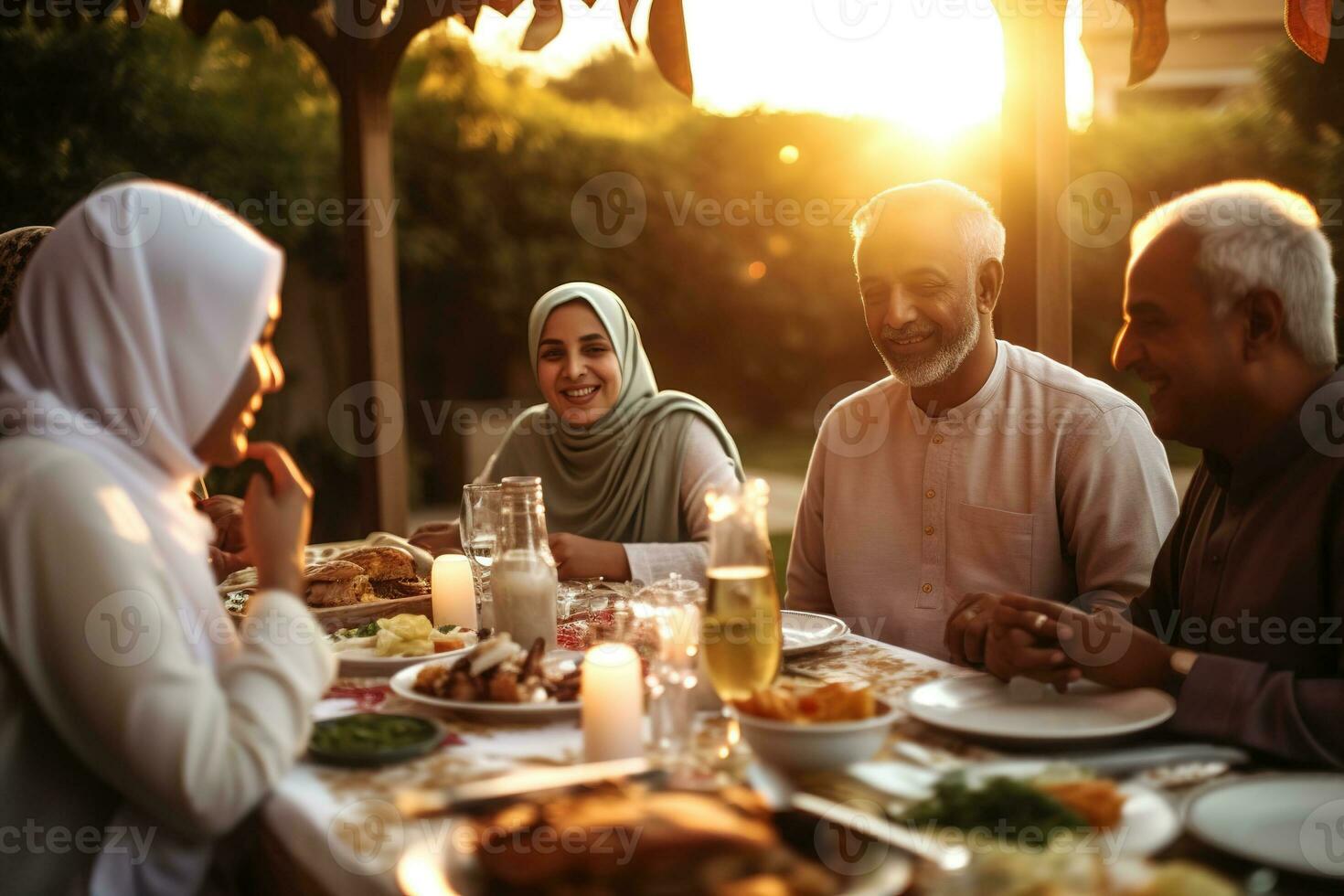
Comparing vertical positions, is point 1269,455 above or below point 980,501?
above

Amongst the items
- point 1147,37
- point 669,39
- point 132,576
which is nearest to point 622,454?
point 669,39

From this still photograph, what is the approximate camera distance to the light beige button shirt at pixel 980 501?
2.80 m

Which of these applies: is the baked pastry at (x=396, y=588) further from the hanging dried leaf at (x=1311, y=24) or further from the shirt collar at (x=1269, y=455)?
the hanging dried leaf at (x=1311, y=24)

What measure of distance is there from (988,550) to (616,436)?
133 centimetres

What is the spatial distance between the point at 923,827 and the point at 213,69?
824 cm

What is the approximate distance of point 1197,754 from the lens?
1543mm

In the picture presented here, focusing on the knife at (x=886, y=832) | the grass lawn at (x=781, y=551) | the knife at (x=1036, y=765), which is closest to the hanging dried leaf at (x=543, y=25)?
the knife at (x=1036, y=765)

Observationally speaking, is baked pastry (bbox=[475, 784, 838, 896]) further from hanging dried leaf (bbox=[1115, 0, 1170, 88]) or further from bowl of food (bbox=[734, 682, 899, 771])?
hanging dried leaf (bbox=[1115, 0, 1170, 88])

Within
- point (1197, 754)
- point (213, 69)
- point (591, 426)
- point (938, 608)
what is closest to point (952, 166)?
point (213, 69)

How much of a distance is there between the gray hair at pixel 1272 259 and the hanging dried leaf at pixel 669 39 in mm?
1538

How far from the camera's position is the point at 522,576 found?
2.14 metres

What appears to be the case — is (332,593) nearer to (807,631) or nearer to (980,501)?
(807,631)

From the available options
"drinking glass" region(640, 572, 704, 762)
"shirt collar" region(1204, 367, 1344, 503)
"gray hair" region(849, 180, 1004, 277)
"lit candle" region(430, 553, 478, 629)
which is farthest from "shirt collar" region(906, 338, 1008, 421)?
"drinking glass" region(640, 572, 704, 762)

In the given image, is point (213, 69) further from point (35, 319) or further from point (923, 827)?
point (923, 827)
